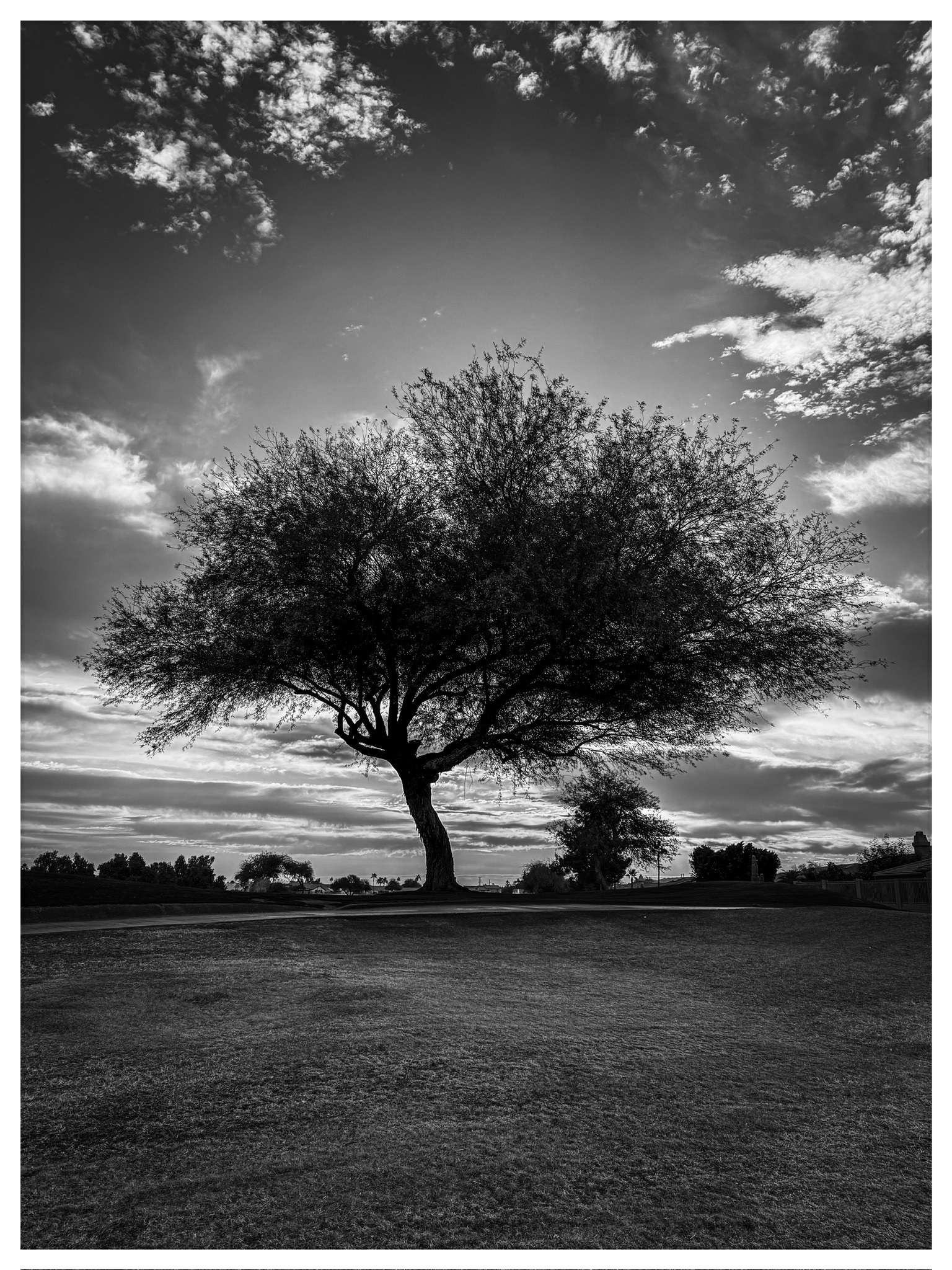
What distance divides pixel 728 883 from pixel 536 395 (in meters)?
15.7

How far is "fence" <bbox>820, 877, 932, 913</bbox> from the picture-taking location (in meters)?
28.0

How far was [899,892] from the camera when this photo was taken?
97.3 ft

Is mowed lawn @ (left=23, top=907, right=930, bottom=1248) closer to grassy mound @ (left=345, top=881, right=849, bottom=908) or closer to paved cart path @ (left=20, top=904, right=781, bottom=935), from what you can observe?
paved cart path @ (left=20, top=904, right=781, bottom=935)

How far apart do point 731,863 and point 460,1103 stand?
259ft

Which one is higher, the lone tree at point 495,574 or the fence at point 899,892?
the lone tree at point 495,574

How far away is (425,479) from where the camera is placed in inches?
874

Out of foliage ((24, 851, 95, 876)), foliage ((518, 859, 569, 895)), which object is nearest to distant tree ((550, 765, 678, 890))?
foliage ((518, 859, 569, 895))

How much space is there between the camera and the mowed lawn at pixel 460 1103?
13.9 ft

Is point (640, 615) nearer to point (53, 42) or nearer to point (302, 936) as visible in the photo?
point (302, 936)

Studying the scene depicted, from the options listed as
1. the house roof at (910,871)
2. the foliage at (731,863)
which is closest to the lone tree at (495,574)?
the house roof at (910,871)

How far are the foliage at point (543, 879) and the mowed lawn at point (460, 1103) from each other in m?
49.6

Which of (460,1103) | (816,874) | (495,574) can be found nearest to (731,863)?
(816,874)

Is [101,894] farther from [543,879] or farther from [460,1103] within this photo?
[543,879]

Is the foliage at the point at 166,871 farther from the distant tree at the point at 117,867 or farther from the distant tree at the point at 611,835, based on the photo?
the distant tree at the point at 611,835
